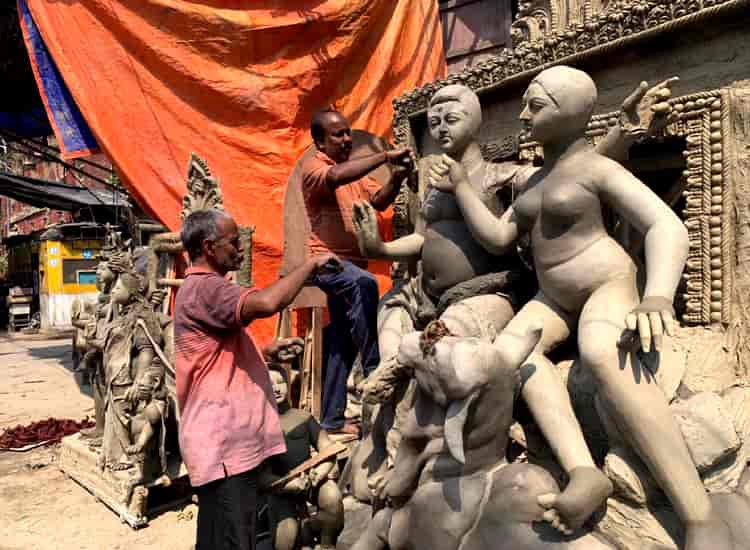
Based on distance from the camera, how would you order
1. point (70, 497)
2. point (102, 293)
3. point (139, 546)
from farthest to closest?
point (102, 293), point (70, 497), point (139, 546)

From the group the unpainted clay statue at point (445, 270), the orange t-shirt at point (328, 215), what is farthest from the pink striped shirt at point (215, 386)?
the orange t-shirt at point (328, 215)

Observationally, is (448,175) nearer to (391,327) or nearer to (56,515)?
(391,327)

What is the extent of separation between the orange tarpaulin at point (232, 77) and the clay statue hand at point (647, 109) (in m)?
4.23

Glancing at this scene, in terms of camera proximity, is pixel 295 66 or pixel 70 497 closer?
pixel 70 497

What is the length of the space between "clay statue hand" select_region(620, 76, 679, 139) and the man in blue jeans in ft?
6.14

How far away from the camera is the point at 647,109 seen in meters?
2.03

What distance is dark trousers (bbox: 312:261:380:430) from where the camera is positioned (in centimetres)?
381

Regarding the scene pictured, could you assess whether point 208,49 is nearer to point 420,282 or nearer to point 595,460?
point 420,282

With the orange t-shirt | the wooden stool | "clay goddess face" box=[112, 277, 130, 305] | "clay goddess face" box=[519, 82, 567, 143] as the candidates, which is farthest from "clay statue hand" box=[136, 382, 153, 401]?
"clay goddess face" box=[519, 82, 567, 143]

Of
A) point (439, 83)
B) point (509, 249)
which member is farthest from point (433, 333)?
point (439, 83)

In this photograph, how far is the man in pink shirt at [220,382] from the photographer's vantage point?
2232 millimetres

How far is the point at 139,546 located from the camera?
12.4 ft

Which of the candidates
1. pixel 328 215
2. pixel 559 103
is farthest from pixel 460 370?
pixel 328 215

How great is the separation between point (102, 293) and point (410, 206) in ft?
11.6
